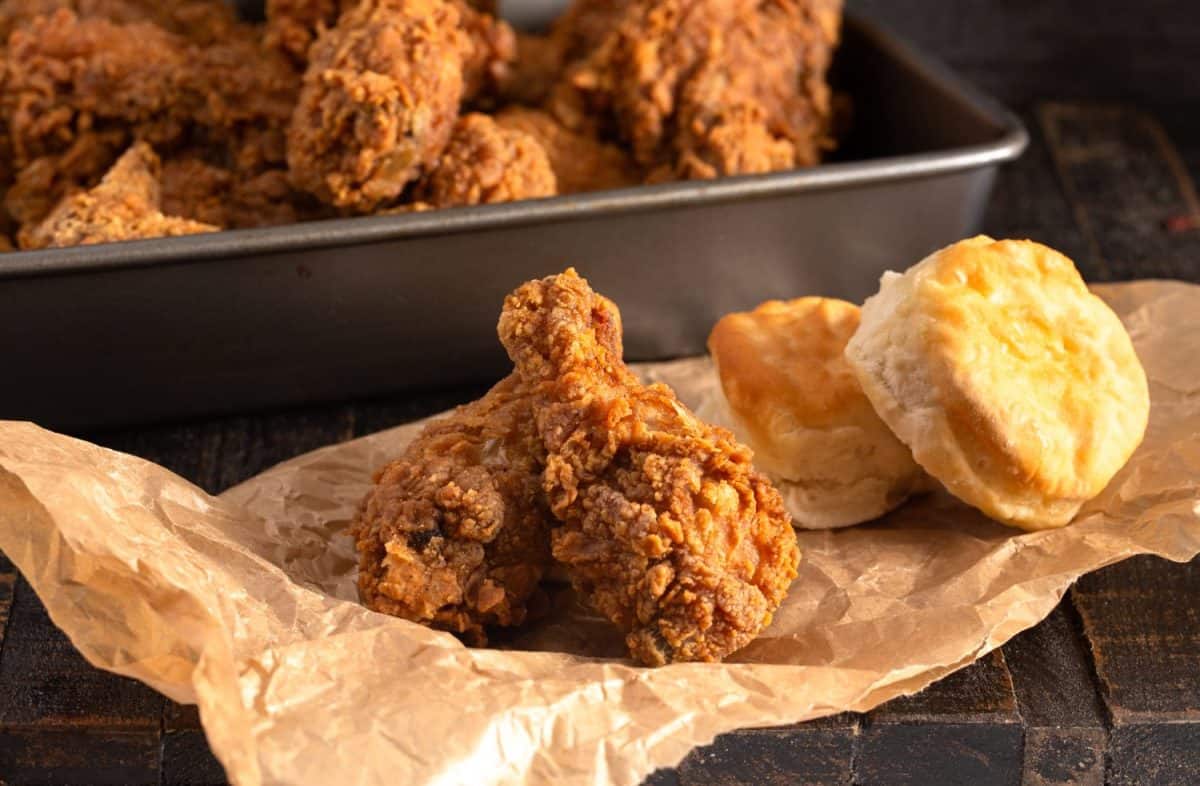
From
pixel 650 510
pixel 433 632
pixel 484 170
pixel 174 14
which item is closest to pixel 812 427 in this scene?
pixel 650 510

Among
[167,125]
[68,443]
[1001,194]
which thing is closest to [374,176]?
[167,125]

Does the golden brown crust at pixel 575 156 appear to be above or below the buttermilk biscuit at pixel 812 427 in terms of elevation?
above

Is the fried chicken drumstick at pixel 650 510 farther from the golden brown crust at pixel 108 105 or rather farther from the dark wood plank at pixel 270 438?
the golden brown crust at pixel 108 105

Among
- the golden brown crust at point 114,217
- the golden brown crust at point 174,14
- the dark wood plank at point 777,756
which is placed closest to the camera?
the dark wood plank at point 777,756

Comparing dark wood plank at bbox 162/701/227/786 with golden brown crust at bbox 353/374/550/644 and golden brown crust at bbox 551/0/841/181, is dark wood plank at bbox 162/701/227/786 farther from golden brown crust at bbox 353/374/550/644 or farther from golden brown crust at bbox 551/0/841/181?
golden brown crust at bbox 551/0/841/181

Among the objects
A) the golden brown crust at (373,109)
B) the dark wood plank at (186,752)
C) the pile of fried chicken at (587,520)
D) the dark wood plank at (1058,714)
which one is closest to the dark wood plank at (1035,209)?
the dark wood plank at (1058,714)

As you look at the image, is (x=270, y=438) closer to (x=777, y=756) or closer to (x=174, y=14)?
(x=174, y=14)

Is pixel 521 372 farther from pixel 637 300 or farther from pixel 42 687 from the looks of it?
pixel 42 687
